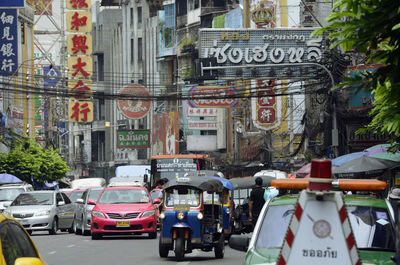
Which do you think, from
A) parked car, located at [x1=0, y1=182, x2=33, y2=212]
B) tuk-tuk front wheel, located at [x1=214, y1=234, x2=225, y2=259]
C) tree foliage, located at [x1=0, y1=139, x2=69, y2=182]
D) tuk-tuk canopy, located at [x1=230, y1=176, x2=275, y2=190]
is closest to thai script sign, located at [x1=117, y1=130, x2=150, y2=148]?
tree foliage, located at [x1=0, y1=139, x2=69, y2=182]

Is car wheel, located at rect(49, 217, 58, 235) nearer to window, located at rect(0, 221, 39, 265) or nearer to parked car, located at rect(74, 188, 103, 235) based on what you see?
parked car, located at rect(74, 188, 103, 235)

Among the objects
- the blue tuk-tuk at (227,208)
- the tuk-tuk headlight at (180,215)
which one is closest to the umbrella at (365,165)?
the blue tuk-tuk at (227,208)

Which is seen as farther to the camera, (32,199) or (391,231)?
(32,199)

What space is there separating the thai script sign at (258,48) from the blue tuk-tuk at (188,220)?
31.4 metres

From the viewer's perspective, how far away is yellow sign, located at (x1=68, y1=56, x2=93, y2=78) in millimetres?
70250

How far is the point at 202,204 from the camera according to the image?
68.4ft

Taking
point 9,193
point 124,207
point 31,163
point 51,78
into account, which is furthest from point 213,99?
point 51,78

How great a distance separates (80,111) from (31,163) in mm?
10778

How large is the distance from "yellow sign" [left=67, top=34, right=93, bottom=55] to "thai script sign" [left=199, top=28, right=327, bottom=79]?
64.2 feet

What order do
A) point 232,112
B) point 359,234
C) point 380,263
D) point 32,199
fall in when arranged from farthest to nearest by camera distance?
point 232,112 → point 32,199 → point 359,234 → point 380,263

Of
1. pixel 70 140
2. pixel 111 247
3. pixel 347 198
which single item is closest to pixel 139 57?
pixel 70 140

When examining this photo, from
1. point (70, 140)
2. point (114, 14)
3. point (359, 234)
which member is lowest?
point (70, 140)

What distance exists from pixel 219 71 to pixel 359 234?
42.5 metres

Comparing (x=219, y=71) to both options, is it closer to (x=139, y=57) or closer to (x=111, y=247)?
(x=111, y=247)
